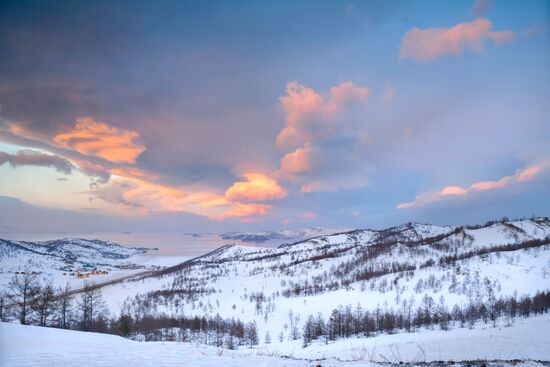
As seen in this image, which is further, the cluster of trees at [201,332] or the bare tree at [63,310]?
the cluster of trees at [201,332]

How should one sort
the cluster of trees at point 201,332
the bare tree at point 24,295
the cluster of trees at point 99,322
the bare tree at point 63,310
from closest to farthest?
the bare tree at point 24,295, the bare tree at point 63,310, the cluster of trees at point 99,322, the cluster of trees at point 201,332

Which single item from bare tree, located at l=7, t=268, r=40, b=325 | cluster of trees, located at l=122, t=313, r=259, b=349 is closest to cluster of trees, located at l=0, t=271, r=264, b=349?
cluster of trees, located at l=122, t=313, r=259, b=349

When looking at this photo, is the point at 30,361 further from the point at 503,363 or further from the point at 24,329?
the point at 503,363

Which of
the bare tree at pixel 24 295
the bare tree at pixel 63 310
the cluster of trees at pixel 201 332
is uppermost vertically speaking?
the bare tree at pixel 24 295

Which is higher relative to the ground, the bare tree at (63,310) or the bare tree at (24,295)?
the bare tree at (24,295)

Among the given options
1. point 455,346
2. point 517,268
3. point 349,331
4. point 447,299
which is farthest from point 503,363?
point 517,268

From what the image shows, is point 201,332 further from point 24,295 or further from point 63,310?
point 24,295

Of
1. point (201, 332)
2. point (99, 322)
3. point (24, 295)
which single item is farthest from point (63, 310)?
point (201, 332)

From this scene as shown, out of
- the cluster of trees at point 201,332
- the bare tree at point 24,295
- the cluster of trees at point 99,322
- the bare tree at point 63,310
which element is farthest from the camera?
the cluster of trees at point 201,332

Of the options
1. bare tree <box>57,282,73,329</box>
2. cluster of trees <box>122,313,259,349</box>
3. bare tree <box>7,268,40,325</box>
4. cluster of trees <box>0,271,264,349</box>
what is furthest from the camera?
cluster of trees <box>122,313,259,349</box>

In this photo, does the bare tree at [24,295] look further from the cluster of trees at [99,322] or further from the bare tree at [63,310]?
the bare tree at [63,310]

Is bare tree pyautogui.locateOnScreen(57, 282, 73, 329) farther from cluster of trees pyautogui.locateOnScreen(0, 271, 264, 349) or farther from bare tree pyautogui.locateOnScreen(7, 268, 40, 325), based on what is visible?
bare tree pyautogui.locateOnScreen(7, 268, 40, 325)

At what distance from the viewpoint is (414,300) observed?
162000 mm

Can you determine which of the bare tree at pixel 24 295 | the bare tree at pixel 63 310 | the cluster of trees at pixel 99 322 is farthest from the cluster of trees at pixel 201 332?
the bare tree at pixel 24 295
